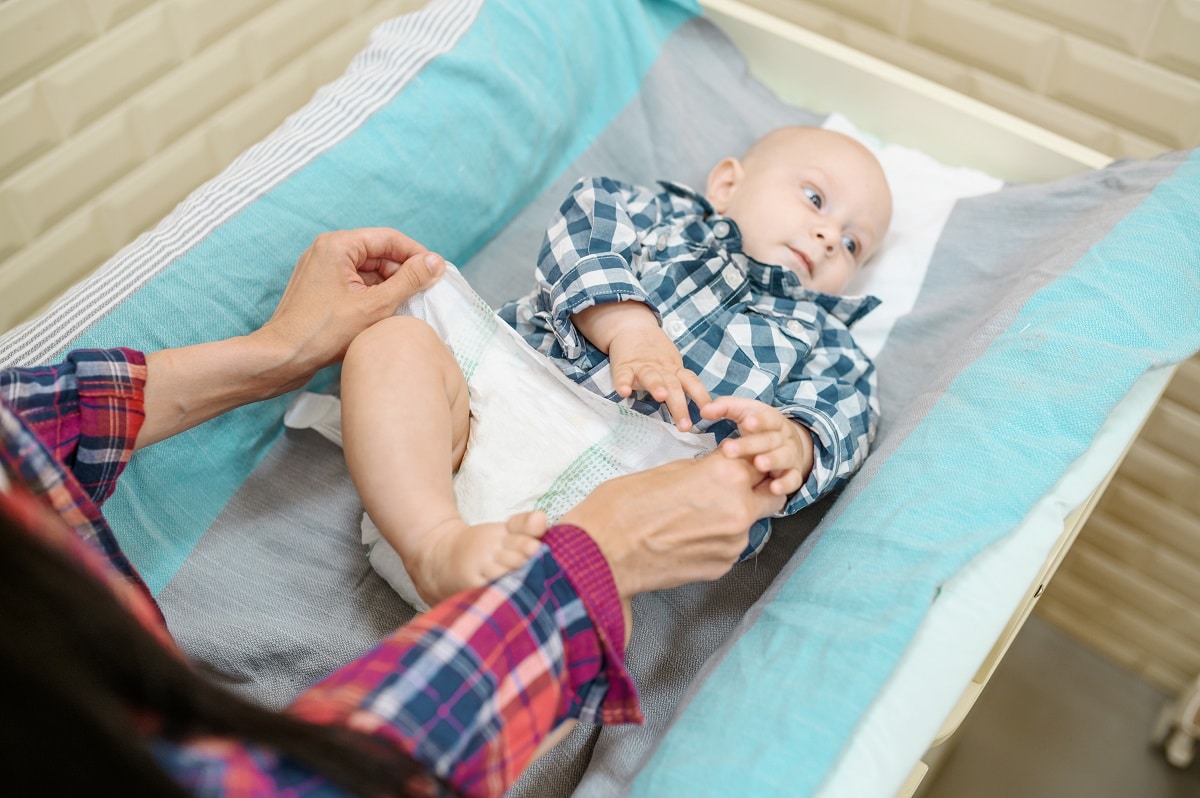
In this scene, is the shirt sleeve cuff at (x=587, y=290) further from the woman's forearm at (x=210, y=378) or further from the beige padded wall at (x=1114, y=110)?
the beige padded wall at (x=1114, y=110)

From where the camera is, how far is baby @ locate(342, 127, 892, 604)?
0.90 m

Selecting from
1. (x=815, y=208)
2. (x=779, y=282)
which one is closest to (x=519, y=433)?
(x=779, y=282)

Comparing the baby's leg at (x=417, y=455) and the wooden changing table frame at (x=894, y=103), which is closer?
the baby's leg at (x=417, y=455)

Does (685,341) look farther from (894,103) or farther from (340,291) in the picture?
(894,103)

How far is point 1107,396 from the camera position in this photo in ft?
3.31

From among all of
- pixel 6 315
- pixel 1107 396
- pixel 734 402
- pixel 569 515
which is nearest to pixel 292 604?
pixel 569 515

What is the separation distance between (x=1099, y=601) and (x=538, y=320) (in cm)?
126

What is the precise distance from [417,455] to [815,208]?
673 millimetres

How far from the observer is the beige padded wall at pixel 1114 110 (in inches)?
54.3

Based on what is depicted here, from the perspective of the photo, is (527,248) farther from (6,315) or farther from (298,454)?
(6,315)

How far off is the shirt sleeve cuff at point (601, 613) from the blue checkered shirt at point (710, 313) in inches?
12.7

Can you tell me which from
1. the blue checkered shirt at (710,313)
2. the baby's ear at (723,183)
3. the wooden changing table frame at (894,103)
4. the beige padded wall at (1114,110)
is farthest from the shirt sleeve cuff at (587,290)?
the beige padded wall at (1114,110)

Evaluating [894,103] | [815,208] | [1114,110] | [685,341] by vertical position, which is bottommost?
[685,341]

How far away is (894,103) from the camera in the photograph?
154 cm
